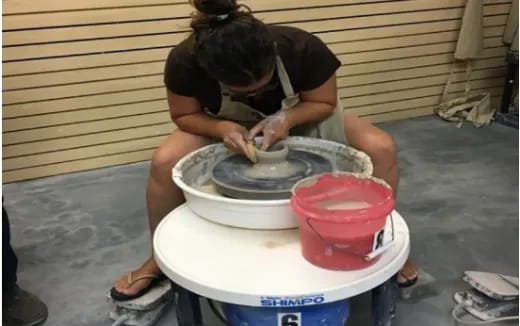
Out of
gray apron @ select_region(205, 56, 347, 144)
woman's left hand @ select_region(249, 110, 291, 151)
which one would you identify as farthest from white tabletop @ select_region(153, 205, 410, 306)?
gray apron @ select_region(205, 56, 347, 144)

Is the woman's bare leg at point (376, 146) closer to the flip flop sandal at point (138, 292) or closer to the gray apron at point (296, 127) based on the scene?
the gray apron at point (296, 127)

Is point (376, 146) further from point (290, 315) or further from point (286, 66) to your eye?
point (290, 315)

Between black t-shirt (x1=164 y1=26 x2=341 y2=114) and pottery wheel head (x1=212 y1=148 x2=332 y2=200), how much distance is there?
190mm

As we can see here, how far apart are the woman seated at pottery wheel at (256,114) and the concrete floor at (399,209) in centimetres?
15

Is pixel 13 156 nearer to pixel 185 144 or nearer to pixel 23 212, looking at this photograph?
pixel 23 212

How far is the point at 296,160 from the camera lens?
1.37 m

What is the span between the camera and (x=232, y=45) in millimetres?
1181

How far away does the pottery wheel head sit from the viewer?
122 cm

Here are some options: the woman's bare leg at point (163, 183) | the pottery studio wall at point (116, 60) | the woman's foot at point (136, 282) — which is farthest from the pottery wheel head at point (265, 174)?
the pottery studio wall at point (116, 60)

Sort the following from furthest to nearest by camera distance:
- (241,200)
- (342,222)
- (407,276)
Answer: (407,276), (241,200), (342,222)

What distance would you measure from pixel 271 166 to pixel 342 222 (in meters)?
0.36

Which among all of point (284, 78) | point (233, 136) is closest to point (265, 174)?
point (233, 136)

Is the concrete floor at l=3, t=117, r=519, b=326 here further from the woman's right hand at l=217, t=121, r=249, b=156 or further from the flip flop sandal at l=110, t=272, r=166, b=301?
the woman's right hand at l=217, t=121, r=249, b=156

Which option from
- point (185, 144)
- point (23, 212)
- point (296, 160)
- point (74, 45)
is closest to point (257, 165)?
point (296, 160)
